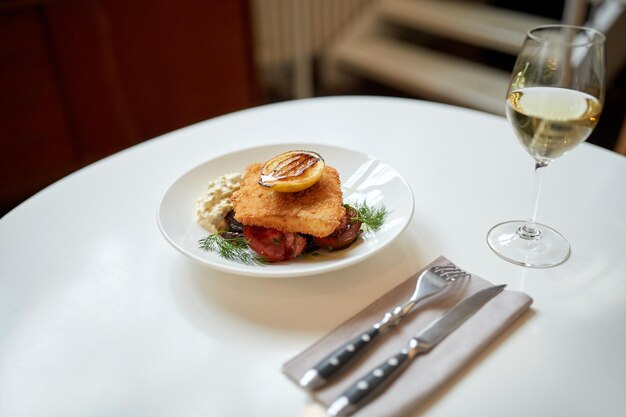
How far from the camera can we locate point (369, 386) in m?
0.57

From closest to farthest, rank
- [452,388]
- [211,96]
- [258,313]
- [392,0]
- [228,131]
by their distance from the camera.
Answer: [452,388], [258,313], [228,131], [211,96], [392,0]

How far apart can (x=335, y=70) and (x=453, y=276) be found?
2837 millimetres

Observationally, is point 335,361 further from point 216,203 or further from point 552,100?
point 552,100

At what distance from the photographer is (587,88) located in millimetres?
728

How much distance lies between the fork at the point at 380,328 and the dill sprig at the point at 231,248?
182 mm

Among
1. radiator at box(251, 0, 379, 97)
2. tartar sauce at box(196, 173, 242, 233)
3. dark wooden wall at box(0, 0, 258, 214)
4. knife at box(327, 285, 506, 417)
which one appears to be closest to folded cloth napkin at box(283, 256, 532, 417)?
knife at box(327, 285, 506, 417)

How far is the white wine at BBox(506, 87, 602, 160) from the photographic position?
Result: 730 mm

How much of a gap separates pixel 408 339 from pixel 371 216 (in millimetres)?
218

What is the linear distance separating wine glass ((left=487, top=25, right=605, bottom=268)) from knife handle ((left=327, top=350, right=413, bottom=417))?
0.28 metres

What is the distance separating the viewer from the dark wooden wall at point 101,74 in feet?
6.82

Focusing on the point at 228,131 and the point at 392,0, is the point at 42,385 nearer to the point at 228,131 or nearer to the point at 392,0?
the point at 228,131

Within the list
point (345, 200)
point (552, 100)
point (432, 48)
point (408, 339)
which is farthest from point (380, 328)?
point (432, 48)

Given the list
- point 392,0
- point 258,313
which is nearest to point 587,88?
point 258,313

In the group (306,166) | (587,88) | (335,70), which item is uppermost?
(587,88)
